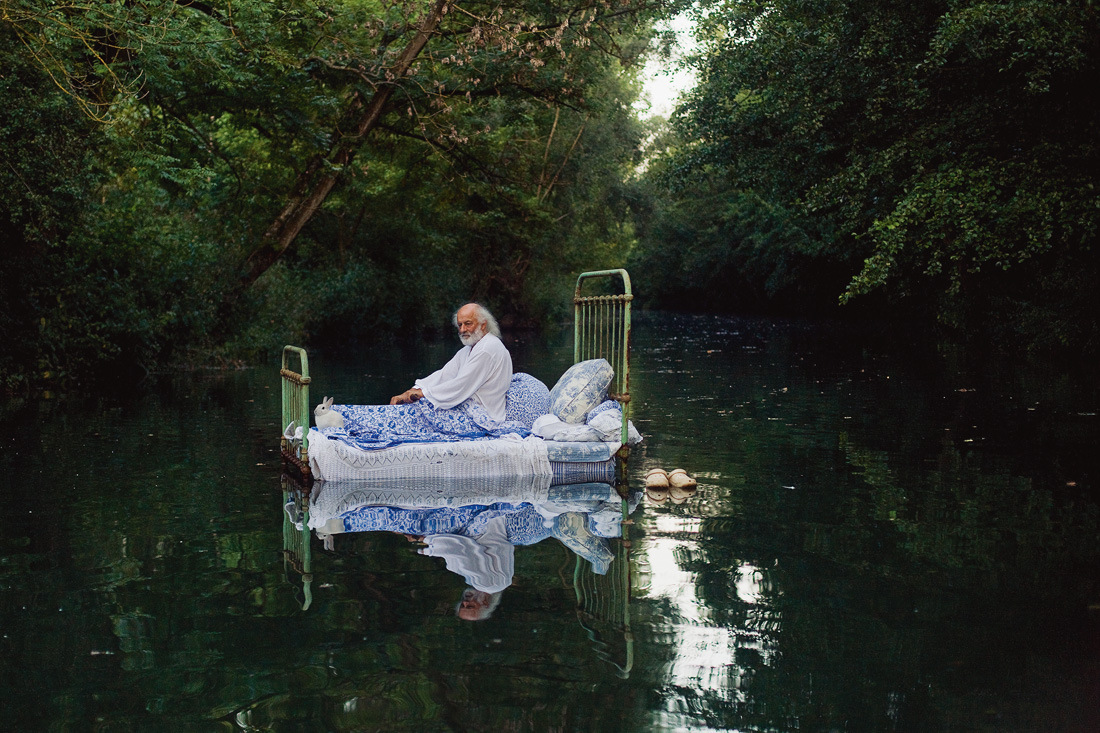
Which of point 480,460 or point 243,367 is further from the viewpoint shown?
point 243,367

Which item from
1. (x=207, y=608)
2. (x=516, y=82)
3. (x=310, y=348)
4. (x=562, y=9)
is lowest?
(x=207, y=608)

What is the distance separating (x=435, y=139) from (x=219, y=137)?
808cm

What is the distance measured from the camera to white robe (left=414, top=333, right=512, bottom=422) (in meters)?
9.13

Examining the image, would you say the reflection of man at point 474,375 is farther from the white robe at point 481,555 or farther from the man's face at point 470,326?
the white robe at point 481,555

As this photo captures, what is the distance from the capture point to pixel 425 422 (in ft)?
30.1

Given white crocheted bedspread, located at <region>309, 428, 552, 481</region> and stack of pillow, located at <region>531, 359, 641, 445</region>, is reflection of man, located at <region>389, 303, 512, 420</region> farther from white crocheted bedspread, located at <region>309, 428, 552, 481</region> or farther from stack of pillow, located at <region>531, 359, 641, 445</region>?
white crocheted bedspread, located at <region>309, 428, 552, 481</region>

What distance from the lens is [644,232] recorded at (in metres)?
49.8

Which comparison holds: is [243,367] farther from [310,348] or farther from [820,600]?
[820,600]

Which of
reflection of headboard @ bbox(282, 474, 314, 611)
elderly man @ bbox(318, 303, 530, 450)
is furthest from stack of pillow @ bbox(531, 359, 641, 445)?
reflection of headboard @ bbox(282, 474, 314, 611)

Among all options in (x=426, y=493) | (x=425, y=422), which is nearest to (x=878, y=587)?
(x=426, y=493)

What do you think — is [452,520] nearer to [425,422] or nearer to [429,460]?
[429,460]

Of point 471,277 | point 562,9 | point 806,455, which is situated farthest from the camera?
point 471,277

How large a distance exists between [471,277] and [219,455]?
92.4 ft

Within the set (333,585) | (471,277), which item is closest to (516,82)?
(333,585)
